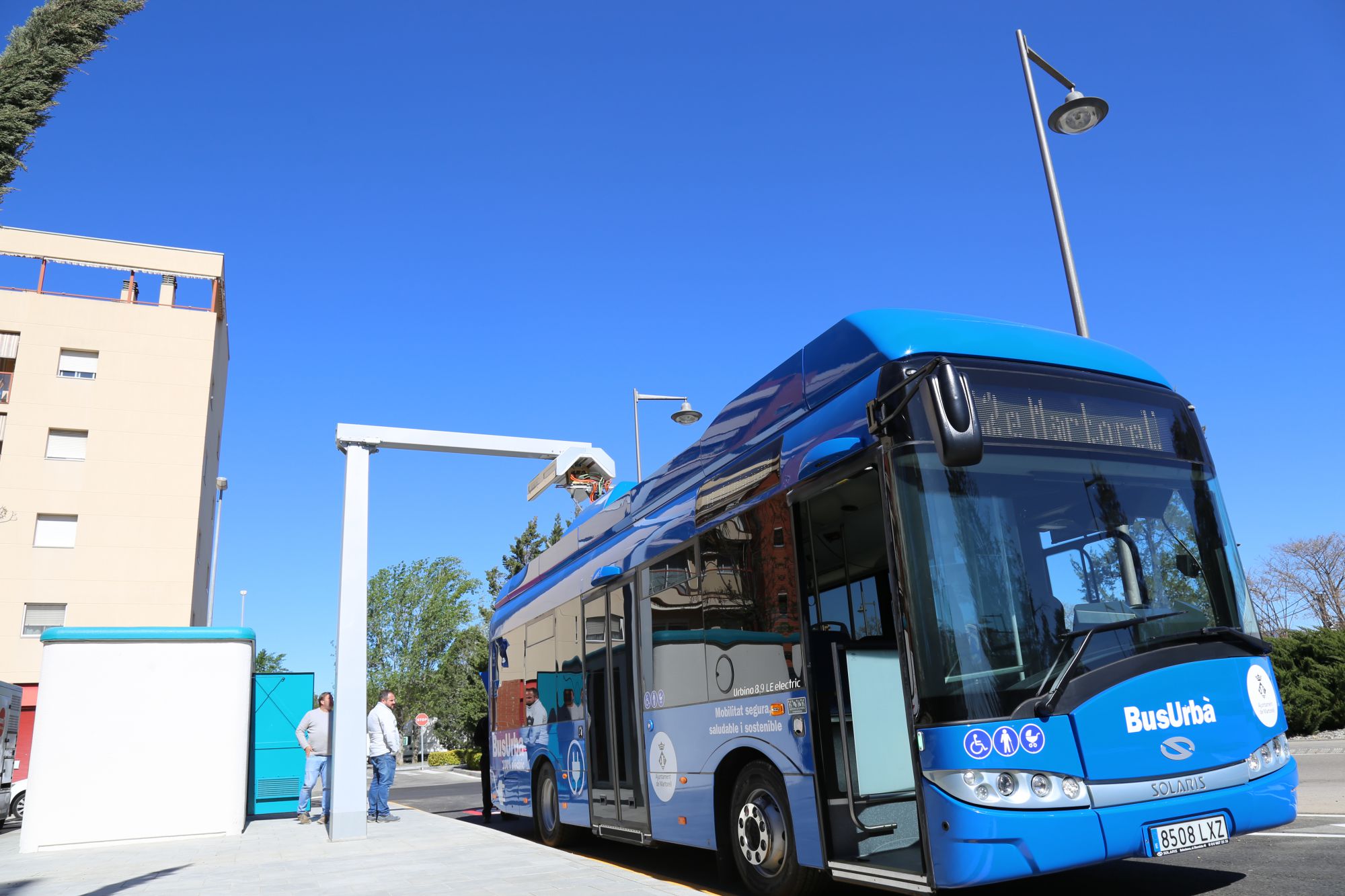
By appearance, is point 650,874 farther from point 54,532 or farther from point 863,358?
point 54,532

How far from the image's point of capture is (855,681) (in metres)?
5.98

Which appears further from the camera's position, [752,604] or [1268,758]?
[752,604]

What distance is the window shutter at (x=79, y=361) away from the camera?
3497 centimetres

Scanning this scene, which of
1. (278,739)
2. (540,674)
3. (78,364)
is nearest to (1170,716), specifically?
(540,674)

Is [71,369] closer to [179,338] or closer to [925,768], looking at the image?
[179,338]

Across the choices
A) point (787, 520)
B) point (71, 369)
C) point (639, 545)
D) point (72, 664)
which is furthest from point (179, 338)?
point (787, 520)

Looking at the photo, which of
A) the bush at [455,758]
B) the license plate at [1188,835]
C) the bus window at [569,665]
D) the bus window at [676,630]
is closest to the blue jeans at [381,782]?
the bus window at [569,665]

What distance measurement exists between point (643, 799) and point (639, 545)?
7.46 ft

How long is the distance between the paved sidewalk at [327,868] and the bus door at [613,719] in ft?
1.53

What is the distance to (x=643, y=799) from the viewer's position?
859 centimetres

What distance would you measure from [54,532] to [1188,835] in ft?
123

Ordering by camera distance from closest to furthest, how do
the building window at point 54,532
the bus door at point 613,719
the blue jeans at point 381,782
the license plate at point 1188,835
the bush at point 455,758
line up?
the license plate at point 1188,835
the bus door at point 613,719
the blue jeans at point 381,782
the building window at point 54,532
the bush at point 455,758

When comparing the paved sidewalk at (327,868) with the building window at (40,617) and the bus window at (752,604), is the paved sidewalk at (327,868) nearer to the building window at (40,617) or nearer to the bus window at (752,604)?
the bus window at (752,604)

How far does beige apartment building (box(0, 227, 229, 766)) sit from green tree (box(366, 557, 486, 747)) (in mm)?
15804
